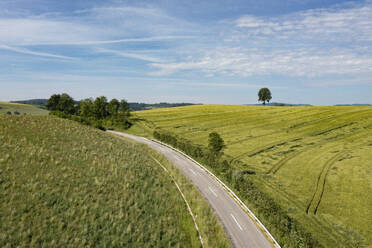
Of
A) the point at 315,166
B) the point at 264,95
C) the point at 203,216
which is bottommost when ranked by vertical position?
the point at 203,216

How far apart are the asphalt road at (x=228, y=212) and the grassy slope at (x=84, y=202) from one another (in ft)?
4.46

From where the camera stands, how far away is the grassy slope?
1533 centimetres

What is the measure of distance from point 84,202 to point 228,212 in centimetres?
1515

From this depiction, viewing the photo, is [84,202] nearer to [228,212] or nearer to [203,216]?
[203,216]

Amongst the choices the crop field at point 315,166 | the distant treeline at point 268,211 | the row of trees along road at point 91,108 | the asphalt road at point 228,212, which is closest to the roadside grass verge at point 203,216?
the asphalt road at point 228,212

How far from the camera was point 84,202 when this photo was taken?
62.3 feet

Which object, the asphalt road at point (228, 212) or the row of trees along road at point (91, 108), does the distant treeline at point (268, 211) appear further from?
the row of trees along road at point (91, 108)

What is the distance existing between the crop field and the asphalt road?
583 centimetres

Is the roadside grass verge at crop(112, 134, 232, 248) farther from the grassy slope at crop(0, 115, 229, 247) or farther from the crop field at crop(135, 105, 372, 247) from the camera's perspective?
the crop field at crop(135, 105, 372, 247)

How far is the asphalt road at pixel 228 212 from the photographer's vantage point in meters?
18.1

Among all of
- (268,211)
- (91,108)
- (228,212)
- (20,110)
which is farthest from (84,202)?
(20,110)

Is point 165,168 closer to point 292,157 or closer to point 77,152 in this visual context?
point 77,152

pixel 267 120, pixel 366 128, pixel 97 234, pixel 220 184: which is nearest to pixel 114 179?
pixel 97 234

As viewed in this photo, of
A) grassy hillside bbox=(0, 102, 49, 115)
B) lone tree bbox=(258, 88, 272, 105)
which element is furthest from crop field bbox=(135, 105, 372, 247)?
grassy hillside bbox=(0, 102, 49, 115)
